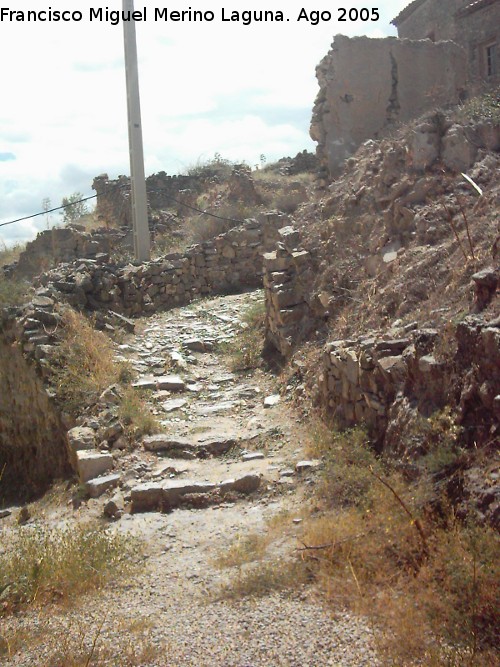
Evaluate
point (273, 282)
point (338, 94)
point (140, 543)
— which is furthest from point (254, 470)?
point (338, 94)

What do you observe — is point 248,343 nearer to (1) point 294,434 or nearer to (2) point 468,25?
(1) point 294,434

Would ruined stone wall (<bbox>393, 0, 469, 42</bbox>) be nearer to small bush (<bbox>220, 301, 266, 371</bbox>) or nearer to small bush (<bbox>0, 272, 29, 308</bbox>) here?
small bush (<bbox>220, 301, 266, 371</bbox>)

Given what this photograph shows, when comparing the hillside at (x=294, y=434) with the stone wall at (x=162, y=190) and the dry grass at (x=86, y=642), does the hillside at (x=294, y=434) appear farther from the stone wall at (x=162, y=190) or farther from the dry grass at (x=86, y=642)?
the stone wall at (x=162, y=190)

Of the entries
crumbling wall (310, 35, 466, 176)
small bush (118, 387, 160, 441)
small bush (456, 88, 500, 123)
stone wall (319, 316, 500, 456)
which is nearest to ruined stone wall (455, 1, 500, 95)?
crumbling wall (310, 35, 466, 176)

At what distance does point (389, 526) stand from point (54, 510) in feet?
13.0

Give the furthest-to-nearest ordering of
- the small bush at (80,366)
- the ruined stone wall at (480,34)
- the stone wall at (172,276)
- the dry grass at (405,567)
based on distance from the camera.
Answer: the ruined stone wall at (480,34), the stone wall at (172,276), the small bush at (80,366), the dry grass at (405,567)

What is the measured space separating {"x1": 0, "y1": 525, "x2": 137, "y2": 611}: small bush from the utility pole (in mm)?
8922

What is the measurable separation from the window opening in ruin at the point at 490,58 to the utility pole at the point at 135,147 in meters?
8.82

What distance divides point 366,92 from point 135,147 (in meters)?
5.05

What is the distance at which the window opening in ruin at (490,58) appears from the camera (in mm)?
16953

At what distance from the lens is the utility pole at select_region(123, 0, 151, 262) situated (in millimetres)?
13945

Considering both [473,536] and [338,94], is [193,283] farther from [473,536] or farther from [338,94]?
[473,536]

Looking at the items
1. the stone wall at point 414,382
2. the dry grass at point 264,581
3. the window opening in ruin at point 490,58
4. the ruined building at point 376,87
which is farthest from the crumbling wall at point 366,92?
→ the dry grass at point 264,581

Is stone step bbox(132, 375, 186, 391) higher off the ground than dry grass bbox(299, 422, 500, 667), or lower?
higher
